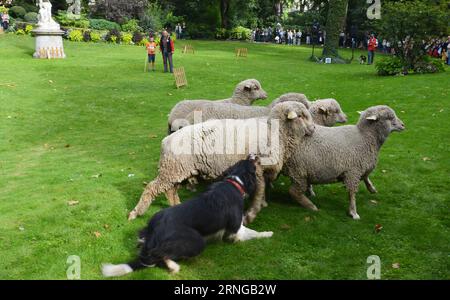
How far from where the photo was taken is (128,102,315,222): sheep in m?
7.76

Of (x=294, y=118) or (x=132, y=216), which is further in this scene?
(x=294, y=118)

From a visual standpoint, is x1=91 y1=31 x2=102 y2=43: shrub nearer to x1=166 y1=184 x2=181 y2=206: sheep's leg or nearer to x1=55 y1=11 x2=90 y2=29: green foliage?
x1=55 y1=11 x2=90 y2=29: green foliage

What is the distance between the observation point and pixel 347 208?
344 inches

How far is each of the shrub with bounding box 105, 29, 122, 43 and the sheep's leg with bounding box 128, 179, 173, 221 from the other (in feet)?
119

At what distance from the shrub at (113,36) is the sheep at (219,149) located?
36.1 meters

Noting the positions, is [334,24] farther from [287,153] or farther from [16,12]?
[16,12]

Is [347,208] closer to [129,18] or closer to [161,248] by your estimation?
[161,248]

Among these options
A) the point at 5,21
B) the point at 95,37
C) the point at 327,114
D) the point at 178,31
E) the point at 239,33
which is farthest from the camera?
the point at 239,33

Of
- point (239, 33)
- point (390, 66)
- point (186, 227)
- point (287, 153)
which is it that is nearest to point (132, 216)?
point (186, 227)

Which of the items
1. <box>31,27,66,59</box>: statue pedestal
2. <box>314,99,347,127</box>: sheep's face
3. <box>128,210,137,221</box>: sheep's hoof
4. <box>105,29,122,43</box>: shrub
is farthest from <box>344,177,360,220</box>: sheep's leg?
<box>105,29,122,43</box>: shrub

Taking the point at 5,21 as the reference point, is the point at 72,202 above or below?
below

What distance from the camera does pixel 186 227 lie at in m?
6.05

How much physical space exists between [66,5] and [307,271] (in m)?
53.2

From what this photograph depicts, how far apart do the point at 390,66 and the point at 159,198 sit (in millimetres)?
20476
